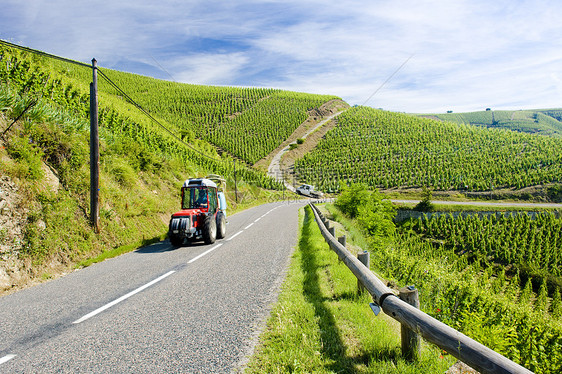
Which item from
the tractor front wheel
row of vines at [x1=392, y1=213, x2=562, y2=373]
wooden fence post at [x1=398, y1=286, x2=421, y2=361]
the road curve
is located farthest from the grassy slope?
the road curve

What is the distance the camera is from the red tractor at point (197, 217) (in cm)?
1029

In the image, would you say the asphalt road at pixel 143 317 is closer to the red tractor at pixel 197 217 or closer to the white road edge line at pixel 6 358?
the white road edge line at pixel 6 358

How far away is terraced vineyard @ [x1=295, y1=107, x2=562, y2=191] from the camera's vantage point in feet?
171

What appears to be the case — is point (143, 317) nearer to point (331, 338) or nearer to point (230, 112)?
point (331, 338)

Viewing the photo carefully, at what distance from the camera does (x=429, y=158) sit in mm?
63438

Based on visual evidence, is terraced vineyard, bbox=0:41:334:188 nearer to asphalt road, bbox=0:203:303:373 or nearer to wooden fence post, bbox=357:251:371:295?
asphalt road, bbox=0:203:303:373

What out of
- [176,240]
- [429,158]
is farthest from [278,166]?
[176,240]

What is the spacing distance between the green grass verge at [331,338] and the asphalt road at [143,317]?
0.96ft

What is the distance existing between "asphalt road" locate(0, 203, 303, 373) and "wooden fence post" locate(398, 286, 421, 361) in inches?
66.3

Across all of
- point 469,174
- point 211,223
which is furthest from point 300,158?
point 211,223

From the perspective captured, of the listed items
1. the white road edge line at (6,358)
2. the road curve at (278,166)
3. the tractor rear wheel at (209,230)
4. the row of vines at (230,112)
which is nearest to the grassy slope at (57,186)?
the tractor rear wheel at (209,230)

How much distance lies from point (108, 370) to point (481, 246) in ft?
114

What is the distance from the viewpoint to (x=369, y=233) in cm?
1741

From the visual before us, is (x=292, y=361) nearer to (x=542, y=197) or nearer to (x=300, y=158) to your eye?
(x=542, y=197)
